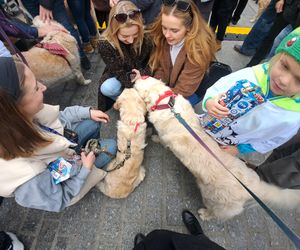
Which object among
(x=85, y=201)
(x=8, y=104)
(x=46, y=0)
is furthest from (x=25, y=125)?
(x=46, y=0)

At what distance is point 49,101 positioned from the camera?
3.46 m

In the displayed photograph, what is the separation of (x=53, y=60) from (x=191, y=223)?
2597 mm

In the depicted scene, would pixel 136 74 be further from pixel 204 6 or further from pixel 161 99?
pixel 204 6

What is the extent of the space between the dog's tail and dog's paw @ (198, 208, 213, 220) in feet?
2.12

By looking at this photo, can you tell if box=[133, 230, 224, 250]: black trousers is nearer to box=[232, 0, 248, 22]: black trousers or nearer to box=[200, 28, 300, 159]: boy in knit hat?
box=[200, 28, 300, 159]: boy in knit hat

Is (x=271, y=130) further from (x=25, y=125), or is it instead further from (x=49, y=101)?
(x=49, y=101)

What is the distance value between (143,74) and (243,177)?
5.65 ft

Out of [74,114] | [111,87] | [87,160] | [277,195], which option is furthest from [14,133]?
[277,195]

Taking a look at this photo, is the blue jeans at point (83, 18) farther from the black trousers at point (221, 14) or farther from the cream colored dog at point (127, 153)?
the black trousers at point (221, 14)

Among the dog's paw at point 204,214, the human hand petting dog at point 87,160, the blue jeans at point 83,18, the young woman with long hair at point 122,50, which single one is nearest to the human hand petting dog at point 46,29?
the blue jeans at point 83,18

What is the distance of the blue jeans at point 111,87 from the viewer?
284 cm

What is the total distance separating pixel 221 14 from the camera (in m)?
3.79

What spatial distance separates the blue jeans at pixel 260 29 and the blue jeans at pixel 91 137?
330 centimetres

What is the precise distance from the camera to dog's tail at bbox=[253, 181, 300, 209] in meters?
1.82
